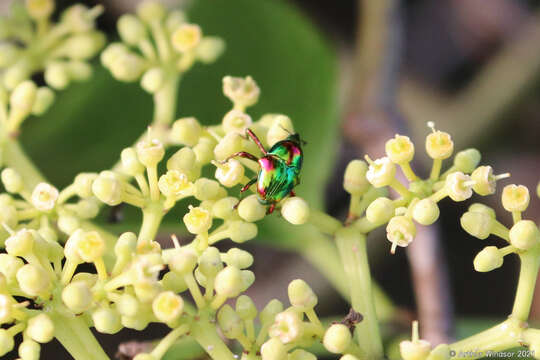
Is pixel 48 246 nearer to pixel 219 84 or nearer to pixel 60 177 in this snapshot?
pixel 60 177

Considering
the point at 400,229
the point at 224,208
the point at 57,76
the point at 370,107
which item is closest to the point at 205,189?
the point at 224,208

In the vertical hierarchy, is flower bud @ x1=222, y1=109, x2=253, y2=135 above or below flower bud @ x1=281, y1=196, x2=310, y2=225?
above

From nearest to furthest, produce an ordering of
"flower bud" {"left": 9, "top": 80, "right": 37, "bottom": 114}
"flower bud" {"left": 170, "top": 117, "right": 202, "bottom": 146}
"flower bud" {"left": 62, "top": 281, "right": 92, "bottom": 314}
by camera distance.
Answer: "flower bud" {"left": 62, "top": 281, "right": 92, "bottom": 314}, "flower bud" {"left": 170, "top": 117, "right": 202, "bottom": 146}, "flower bud" {"left": 9, "top": 80, "right": 37, "bottom": 114}

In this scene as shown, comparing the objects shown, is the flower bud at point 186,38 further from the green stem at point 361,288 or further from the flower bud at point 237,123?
the green stem at point 361,288

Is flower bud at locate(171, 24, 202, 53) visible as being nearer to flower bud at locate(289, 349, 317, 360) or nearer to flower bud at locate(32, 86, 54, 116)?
flower bud at locate(32, 86, 54, 116)

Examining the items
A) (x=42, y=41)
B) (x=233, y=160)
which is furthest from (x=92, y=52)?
(x=233, y=160)

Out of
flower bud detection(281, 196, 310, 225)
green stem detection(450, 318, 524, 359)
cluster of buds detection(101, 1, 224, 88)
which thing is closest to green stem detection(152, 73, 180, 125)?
cluster of buds detection(101, 1, 224, 88)
